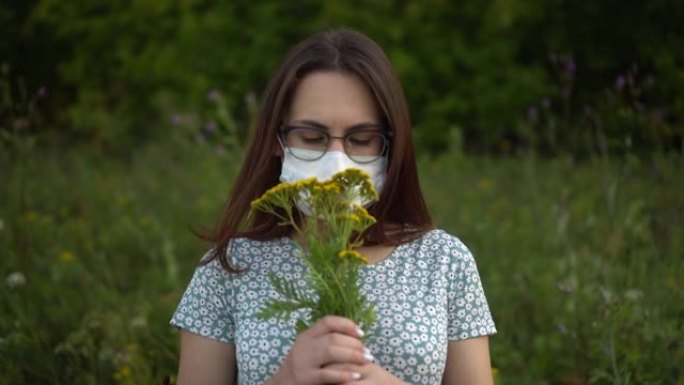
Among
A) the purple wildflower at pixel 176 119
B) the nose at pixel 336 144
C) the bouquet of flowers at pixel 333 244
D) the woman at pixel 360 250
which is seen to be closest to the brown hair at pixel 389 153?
the woman at pixel 360 250

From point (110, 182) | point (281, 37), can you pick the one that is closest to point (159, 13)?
point (281, 37)

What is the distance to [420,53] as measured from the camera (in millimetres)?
9836

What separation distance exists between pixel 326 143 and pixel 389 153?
15 cm

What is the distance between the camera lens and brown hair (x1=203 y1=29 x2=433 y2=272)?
201 cm

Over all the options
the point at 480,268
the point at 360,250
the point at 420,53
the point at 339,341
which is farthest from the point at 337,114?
the point at 420,53

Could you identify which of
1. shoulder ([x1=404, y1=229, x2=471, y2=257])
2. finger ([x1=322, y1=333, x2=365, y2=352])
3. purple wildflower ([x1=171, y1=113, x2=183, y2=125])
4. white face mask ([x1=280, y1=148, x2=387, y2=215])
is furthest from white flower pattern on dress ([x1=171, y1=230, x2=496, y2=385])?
purple wildflower ([x1=171, y1=113, x2=183, y2=125])

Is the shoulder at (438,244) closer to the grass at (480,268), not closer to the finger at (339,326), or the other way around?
the finger at (339,326)

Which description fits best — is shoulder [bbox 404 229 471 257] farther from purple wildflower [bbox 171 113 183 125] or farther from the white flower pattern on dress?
purple wildflower [bbox 171 113 183 125]

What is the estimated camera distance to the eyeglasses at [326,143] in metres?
1.97

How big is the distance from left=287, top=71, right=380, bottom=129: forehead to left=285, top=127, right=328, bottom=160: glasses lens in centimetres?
3

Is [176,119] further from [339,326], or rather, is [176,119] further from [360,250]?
[339,326]

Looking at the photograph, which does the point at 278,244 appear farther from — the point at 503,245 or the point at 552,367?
the point at 503,245

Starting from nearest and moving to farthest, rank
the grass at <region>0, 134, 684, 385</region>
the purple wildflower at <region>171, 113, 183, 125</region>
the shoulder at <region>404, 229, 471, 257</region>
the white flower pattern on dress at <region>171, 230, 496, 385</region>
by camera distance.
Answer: the white flower pattern on dress at <region>171, 230, 496, 385</region>, the shoulder at <region>404, 229, 471, 257</region>, the grass at <region>0, 134, 684, 385</region>, the purple wildflower at <region>171, 113, 183, 125</region>

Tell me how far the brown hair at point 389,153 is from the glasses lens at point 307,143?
79 mm
